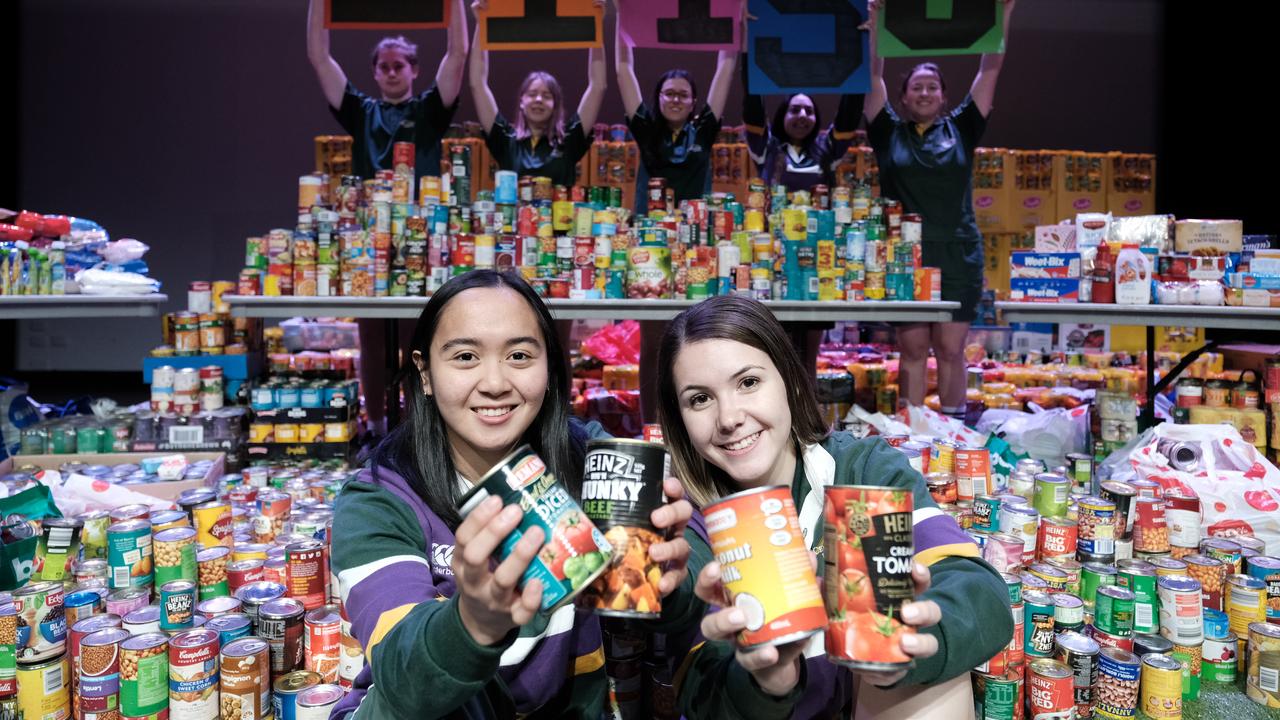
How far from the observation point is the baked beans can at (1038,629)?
1698mm

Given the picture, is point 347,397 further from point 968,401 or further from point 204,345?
point 968,401

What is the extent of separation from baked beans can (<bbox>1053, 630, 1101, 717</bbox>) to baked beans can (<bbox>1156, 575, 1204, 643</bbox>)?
1.01 feet

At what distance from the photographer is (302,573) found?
1.79 meters

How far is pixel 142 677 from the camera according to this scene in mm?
→ 1467

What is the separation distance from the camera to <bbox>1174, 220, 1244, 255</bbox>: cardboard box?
3.10 metres

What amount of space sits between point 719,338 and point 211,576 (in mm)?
1330

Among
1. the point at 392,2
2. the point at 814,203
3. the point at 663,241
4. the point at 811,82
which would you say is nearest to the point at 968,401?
the point at 814,203

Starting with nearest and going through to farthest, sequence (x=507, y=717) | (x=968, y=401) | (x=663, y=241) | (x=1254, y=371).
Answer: (x=507, y=717) < (x=663, y=241) < (x=1254, y=371) < (x=968, y=401)

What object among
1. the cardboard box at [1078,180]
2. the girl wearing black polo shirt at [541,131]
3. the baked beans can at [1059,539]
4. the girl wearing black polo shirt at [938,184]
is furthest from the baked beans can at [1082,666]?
the cardboard box at [1078,180]

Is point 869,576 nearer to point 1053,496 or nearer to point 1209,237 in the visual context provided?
point 1053,496

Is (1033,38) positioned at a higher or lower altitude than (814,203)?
higher

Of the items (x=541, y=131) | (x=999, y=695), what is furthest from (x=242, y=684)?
(x=541, y=131)

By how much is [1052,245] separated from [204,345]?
12.0ft

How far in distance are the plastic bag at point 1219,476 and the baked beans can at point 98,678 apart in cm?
260
